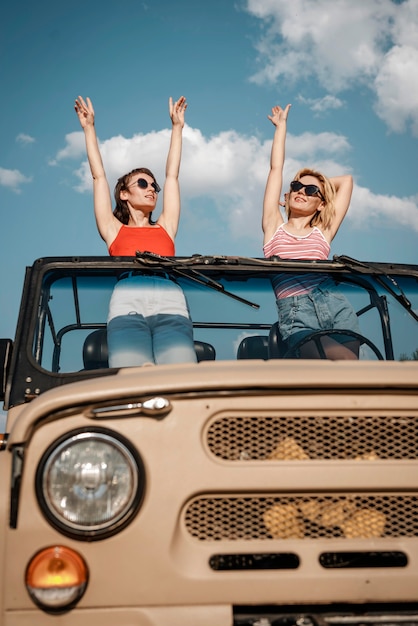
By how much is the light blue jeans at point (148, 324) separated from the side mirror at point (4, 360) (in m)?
0.40

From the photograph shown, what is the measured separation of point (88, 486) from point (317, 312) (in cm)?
168

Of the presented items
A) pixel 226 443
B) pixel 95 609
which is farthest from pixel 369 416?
pixel 95 609

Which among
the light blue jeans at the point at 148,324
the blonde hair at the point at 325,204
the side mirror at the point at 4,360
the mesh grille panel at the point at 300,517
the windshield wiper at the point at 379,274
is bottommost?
the mesh grille panel at the point at 300,517

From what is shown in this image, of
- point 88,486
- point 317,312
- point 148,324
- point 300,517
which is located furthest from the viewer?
point 317,312

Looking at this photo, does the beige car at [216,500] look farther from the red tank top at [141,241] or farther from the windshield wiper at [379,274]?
the red tank top at [141,241]

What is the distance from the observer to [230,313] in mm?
3074

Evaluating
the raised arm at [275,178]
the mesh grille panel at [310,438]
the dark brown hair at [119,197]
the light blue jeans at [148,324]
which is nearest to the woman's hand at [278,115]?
the raised arm at [275,178]

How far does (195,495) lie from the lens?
5.64 ft

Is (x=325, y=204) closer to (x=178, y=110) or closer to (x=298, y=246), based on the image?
(x=298, y=246)

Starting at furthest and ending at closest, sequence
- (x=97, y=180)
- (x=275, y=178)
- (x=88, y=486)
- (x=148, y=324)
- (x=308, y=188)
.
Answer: (x=275, y=178) → (x=97, y=180) → (x=308, y=188) → (x=148, y=324) → (x=88, y=486)

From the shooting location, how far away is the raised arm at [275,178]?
158 inches

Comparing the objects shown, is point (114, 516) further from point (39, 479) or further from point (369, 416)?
point (369, 416)

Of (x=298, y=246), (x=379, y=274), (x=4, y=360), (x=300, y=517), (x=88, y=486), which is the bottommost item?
(x=300, y=517)

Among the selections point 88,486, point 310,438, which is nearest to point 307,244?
point 310,438
